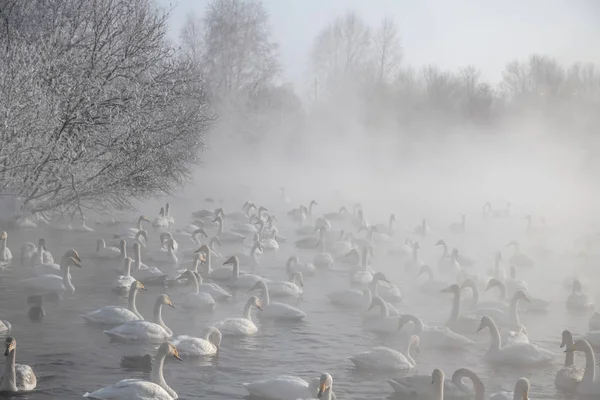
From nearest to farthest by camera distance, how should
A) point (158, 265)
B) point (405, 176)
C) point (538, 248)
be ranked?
point (158, 265)
point (538, 248)
point (405, 176)

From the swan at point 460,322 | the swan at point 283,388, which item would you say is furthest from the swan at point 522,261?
the swan at point 283,388

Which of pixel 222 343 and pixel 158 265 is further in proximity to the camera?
pixel 158 265

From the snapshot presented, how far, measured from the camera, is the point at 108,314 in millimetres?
13734

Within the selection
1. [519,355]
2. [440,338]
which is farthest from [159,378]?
[519,355]

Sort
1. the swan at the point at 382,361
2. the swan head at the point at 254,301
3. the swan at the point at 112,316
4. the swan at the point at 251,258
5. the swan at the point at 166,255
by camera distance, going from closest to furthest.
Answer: the swan at the point at 382,361
the swan at the point at 112,316
the swan head at the point at 254,301
the swan at the point at 166,255
the swan at the point at 251,258

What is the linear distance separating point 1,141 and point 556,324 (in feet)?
35.5

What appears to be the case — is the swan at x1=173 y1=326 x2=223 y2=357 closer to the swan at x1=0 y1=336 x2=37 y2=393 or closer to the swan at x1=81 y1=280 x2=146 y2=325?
the swan at x1=81 y1=280 x2=146 y2=325

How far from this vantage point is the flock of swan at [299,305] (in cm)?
1068

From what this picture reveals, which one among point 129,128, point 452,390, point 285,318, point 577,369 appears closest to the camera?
point 452,390

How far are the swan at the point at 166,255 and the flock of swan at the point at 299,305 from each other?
1.1 inches

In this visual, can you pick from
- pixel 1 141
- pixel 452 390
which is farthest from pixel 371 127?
pixel 452 390

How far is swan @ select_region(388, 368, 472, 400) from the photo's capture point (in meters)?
10.5

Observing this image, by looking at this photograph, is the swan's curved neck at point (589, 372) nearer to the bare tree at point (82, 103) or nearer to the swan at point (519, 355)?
the swan at point (519, 355)

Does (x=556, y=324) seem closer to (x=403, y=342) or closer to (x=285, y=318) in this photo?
(x=403, y=342)
